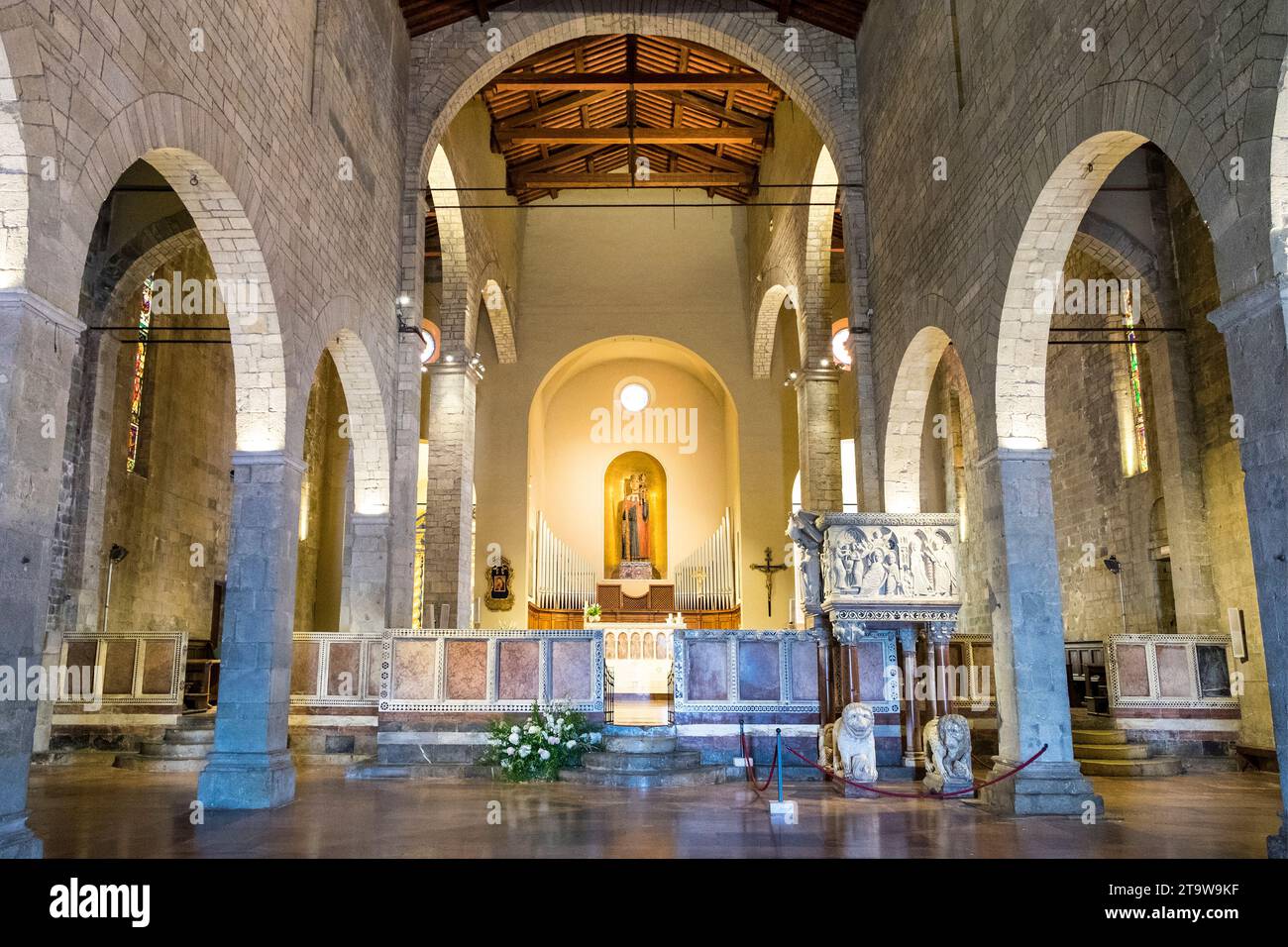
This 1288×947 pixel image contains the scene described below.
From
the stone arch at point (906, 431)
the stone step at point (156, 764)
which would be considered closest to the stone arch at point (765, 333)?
the stone arch at point (906, 431)

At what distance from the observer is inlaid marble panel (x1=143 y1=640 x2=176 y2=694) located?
11953mm

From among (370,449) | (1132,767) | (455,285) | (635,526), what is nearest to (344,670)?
(370,449)

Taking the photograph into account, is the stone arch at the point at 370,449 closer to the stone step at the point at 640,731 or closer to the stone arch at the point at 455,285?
the stone arch at the point at 455,285

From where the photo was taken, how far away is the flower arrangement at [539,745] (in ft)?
31.8

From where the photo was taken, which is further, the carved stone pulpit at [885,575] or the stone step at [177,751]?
the stone step at [177,751]

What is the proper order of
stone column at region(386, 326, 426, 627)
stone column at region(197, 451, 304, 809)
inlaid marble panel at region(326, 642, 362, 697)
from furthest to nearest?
stone column at region(386, 326, 426, 627), inlaid marble panel at region(326, 642, 362, 697), stone column at region(197, 451, 304, 809)

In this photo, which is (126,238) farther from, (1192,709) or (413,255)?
(1192,709)

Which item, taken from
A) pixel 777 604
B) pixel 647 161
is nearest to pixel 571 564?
pixel 777 604

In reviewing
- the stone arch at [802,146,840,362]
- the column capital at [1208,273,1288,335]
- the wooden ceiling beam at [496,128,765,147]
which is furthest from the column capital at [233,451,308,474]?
the wooden ceiling beam at [496,128,765,147]

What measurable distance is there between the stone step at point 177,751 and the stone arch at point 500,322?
33.6ft

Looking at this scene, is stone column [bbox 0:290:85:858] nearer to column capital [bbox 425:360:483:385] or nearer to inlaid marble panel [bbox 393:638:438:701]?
inlaid marble panel [bbox 393:638:438:701]

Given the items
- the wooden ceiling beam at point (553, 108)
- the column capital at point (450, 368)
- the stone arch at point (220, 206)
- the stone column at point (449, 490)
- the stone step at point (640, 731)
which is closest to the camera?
the stone arch at point (220, 206)

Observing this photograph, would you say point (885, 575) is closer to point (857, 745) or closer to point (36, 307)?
point (857, 745)

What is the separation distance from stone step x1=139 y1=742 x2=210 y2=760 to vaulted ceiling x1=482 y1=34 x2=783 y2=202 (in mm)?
10145
